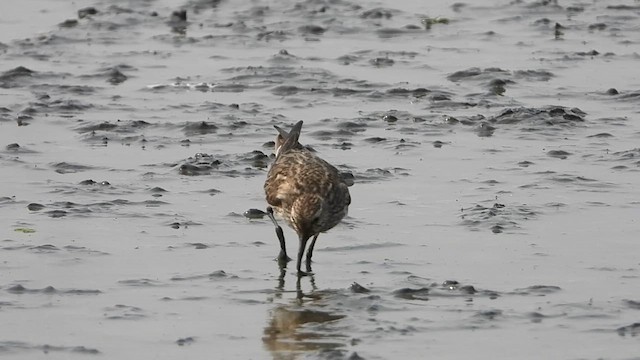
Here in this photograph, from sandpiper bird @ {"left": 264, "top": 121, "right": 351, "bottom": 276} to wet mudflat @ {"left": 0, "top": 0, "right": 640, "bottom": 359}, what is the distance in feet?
0.93

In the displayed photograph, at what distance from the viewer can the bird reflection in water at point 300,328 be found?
9789 millimetres

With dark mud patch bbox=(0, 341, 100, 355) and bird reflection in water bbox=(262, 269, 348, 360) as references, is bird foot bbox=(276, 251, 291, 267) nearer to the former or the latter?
bird reflection in water bbox=(262, 269, 348, 360)

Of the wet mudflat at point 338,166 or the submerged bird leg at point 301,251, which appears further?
the submerged bird leg at point 301,251

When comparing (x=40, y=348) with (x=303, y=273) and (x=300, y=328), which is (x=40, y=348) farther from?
(x=303, y=273)

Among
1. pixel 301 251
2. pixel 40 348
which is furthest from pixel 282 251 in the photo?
pixel 40 348

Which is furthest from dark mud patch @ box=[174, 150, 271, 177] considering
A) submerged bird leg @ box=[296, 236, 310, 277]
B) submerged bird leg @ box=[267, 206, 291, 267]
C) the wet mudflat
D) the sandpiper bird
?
submerged bird leg @ box=[296, 236, 310, 277]

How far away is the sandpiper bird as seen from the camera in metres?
11.8

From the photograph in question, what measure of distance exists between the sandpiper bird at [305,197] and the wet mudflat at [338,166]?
11.1 inches

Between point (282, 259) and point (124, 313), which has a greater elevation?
point (124, 313)

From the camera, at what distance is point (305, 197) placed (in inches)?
470

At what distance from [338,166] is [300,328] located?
4.55 m

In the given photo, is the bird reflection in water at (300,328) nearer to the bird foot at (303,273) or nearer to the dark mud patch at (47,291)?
the bird foot at (303,273)

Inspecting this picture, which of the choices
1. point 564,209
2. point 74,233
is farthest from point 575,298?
point 74,233

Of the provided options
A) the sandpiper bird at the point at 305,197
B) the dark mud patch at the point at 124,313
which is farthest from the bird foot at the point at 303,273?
the dark mud patch at the point at 124,313
